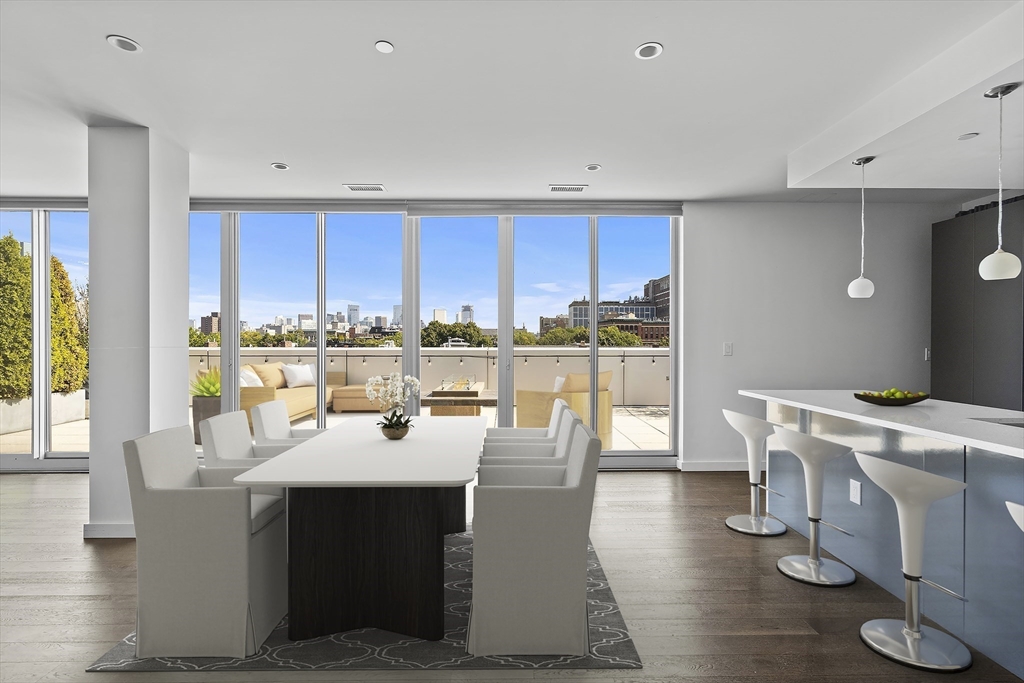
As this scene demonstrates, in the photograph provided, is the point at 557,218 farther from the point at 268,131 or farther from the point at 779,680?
the point at 779,680

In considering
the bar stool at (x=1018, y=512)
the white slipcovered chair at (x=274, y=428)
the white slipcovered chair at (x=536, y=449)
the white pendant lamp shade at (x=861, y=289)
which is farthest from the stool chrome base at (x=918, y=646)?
the white slipcovered chair at (x=274, y=428)

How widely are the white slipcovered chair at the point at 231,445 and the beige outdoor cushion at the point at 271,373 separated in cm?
250

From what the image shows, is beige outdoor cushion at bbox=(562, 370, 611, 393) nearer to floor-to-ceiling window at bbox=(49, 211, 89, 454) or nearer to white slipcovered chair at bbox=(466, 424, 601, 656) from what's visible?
white slipcovered chair at bbox=(466, 424, 601, 656)

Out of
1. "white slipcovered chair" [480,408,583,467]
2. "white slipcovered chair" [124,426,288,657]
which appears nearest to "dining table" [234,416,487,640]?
"white slipcovered chair" [124,426,288,657]

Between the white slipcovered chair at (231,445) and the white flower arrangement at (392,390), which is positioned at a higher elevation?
the white flower arrangement at (392,390)

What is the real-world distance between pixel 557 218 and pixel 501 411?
2.01m

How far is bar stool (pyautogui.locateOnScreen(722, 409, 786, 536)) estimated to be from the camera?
3908 millimetres

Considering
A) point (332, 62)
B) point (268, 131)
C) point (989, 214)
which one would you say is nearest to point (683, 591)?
point (332, 62)

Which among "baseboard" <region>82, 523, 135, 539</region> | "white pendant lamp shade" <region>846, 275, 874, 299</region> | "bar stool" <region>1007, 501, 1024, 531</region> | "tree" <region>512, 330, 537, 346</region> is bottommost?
"baseboard" <region>82, 523, 135, 539</region>

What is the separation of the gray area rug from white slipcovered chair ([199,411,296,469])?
857 mm

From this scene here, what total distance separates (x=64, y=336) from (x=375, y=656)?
5366mm

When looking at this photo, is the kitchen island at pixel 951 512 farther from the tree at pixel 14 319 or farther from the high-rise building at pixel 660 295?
the tree at pixel 14 319

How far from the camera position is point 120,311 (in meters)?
3.78

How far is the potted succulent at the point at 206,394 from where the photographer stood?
5.96m
